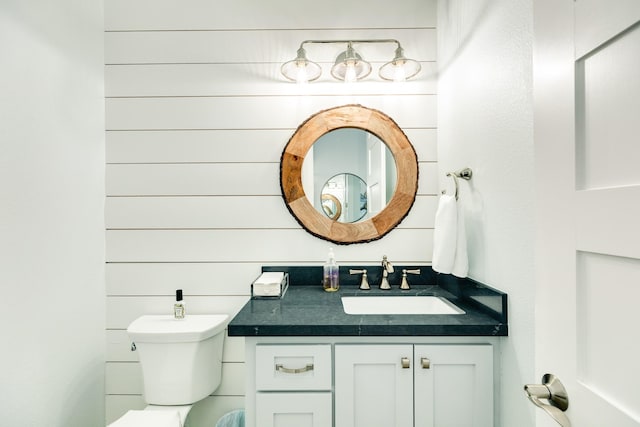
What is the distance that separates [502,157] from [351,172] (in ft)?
2.63

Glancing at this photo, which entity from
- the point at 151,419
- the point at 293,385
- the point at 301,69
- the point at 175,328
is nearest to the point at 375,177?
the point at 301,69

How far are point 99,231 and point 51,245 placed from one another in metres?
0.32

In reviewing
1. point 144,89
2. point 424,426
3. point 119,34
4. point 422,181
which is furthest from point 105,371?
point 422,181

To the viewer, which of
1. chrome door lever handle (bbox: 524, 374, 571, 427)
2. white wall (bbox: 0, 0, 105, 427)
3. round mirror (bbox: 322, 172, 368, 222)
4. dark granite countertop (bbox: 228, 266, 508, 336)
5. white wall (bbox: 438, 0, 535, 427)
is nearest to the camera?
chrome door lever handle (bbox: 524, 374, 571, 427)

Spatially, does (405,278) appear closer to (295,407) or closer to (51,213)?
(295,407)

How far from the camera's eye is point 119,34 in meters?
1.87

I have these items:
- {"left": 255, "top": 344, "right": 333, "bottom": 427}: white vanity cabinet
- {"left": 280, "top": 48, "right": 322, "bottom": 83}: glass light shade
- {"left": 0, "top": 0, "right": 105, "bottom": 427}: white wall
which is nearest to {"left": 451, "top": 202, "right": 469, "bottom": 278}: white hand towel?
{"left": 255, "top": 344, "right": 333, "bottom": 427}: white vanity cabinet

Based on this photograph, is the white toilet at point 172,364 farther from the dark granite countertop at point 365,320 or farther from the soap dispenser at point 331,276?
the soap dispenser at point 331,276

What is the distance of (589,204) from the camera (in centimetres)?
55

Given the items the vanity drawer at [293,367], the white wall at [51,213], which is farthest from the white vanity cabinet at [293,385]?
the white wall at [51,213]

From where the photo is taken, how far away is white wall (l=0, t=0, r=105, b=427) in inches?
51.8

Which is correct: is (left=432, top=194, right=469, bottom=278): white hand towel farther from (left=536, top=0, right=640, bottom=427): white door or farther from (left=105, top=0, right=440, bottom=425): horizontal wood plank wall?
(left=536, top=0, right=640, bottom=427): white door

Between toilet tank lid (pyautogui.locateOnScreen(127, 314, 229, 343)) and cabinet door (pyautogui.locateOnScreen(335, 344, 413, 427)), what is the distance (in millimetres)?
Result: 748

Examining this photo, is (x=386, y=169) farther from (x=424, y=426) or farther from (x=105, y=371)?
(x=105, y=371)
